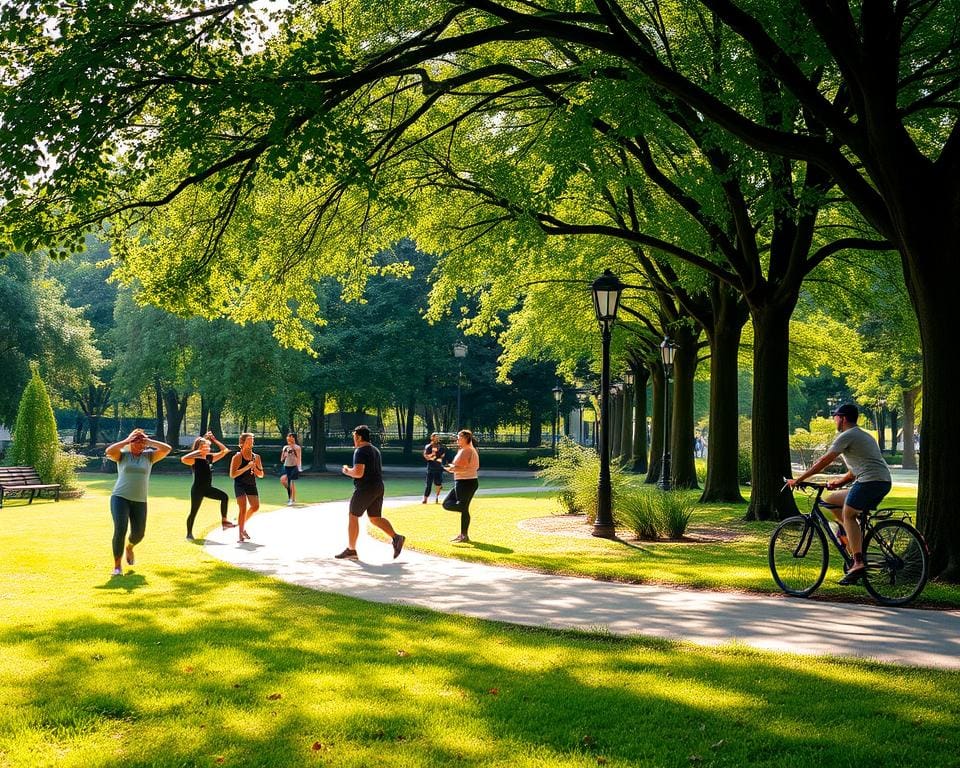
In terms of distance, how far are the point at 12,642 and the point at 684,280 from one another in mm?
15569

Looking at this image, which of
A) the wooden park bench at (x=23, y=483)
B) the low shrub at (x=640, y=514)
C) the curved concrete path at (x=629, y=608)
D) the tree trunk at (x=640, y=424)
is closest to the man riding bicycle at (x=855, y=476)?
the curved concrete path at (x=629, y=608)

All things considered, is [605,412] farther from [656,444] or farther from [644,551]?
[656,444]

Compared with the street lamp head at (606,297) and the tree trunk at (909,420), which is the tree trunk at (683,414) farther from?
the tree trunk at (909,420)

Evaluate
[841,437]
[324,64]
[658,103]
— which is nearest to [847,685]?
[841,437]

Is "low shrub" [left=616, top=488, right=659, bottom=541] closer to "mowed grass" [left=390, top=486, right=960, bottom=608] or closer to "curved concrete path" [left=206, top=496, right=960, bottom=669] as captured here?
"mowed grass" [left=390, top=486, right=960, bottom=608]

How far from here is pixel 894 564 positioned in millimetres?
9359

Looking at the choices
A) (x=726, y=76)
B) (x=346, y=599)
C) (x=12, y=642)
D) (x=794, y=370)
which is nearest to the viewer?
(x=12, y=642)

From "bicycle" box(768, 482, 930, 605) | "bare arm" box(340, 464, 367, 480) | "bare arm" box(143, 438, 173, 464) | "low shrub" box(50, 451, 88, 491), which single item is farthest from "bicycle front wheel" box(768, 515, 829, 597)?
"low shrub" box(50, 451, 88, 491)

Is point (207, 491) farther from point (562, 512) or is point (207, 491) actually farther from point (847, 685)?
point (847, 685)

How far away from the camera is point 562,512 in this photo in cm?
2219

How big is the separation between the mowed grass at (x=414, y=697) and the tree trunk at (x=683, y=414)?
18959mm

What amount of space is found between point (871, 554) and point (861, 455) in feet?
3.61

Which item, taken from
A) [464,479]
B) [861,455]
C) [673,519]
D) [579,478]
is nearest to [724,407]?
[579,478]

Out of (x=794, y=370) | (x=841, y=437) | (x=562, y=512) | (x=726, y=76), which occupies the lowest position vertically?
(x=562, y=512)
